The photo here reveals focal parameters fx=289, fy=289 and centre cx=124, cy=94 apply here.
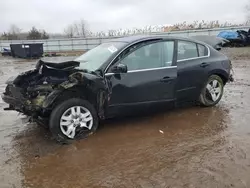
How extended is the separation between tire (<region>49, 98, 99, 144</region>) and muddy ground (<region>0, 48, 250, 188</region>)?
0.43ft

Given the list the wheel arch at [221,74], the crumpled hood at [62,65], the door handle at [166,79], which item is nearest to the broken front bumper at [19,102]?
the crumpled hood at [62,65]

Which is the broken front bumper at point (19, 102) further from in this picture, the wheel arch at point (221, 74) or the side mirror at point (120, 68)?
the wheel arch at point (221, 74)

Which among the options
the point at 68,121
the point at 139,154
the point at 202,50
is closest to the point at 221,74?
the point at 202,50

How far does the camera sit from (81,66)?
5043 millimetres

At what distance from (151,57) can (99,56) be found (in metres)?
0.92

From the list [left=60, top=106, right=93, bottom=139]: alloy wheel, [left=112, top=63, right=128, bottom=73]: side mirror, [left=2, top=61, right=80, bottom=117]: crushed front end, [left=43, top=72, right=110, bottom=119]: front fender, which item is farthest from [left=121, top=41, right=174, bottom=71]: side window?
[left=60, top=106, right=93, bottom=139]: alloy wheel

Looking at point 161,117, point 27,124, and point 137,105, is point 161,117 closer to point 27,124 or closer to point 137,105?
point 137,105

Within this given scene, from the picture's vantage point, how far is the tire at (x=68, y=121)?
4234 millimetres

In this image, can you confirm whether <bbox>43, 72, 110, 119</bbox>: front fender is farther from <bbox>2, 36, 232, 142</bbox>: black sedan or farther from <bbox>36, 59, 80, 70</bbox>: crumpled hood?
<bbox>36, 59, 80, 70</bbox>: crumpled hood

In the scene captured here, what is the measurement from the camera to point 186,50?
5602 millimetres

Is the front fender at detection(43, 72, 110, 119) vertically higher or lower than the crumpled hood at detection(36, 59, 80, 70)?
lower

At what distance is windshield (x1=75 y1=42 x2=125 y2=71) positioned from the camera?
15.9 feet

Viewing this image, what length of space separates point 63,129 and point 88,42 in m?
29.1

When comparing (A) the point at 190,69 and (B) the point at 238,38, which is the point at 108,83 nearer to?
(A) the point at 190,69
